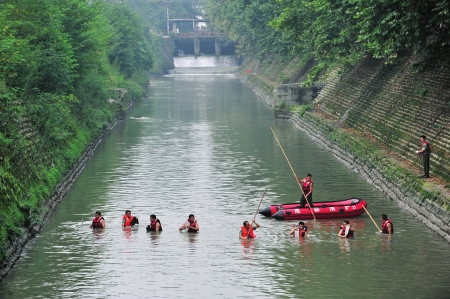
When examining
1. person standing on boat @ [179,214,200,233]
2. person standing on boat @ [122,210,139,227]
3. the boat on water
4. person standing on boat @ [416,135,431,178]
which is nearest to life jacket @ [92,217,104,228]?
person standing on boat @ [122,210,139,227]

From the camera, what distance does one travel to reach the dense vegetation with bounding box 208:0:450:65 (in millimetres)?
33531

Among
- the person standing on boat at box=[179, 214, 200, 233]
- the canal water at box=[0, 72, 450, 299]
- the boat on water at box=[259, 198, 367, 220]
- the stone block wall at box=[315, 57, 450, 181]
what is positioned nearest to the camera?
the canal water at box=[0, 72, 450, 299]

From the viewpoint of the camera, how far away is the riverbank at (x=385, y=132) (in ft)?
117

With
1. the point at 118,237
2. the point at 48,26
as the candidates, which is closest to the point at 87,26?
the point at 48,26

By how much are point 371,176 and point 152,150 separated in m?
17.9

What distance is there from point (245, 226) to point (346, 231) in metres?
3.68

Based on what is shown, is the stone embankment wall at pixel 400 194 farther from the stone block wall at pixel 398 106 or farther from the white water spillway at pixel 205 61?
the white water spillway at pixel 205 61

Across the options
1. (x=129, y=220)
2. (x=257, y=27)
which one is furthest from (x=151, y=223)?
(x=257, y=27)

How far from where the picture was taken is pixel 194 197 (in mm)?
41219

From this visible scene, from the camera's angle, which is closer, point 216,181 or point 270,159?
point 216,181

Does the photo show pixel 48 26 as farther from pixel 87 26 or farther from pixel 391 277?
pixel 391 277

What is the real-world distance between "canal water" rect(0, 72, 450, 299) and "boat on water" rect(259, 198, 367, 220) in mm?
449

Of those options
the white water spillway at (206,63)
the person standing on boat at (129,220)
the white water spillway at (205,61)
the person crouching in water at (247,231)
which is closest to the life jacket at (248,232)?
the person crouching in water at (247,231)

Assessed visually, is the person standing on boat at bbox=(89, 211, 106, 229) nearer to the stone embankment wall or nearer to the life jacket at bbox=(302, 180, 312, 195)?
the life jacket at bbox=(302, 180, 312, 195)
